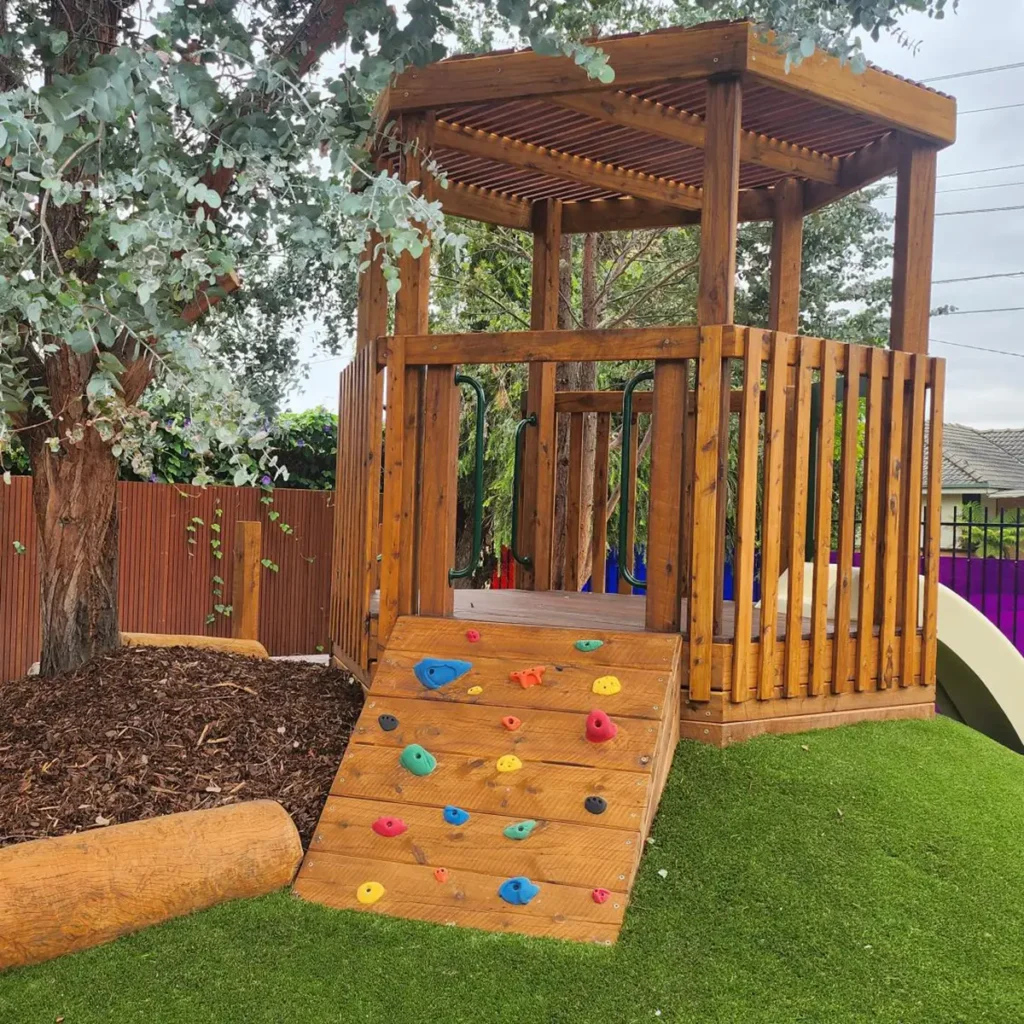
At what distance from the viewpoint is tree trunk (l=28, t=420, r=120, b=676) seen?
5.27 meters

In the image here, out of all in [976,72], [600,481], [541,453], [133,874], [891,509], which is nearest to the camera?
[133,874]

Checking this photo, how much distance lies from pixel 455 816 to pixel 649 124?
3.87m

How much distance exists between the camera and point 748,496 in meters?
4.68

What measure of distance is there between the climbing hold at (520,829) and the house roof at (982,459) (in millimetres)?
29343

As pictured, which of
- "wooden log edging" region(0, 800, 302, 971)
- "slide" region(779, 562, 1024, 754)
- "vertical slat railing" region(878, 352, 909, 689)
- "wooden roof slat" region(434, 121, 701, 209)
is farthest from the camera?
"slide" region(779, 562, 1024, 754)

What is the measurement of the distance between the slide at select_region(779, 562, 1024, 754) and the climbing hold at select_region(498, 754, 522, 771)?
298 centimetres

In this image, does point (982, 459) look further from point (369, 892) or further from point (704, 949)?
point (369, 892)

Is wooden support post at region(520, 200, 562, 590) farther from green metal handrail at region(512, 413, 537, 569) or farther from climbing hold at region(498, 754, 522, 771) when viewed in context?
climbing hold at region(498, 754, 522, 771)

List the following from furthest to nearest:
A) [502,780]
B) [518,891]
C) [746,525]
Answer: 1. [746,525]
2. [502,780]
3. [518,891]

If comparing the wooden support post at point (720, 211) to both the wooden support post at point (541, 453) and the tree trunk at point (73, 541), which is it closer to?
the wooden support post at point (541, 453)

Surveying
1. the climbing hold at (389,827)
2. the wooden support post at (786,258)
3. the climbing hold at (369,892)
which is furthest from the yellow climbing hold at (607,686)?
the wooden support post at (786,258)

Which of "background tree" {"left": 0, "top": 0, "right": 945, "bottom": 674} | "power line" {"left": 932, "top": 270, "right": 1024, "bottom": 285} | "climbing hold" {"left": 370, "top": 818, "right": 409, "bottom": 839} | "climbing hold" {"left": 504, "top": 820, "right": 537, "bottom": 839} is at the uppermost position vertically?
"power line" {"left": 932, "top": 270, "right": 1024, "bottom": 285}

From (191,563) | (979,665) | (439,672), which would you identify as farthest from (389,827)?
(191,563)

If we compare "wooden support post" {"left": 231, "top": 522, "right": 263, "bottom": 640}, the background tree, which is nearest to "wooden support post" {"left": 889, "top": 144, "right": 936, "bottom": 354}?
the background tree
